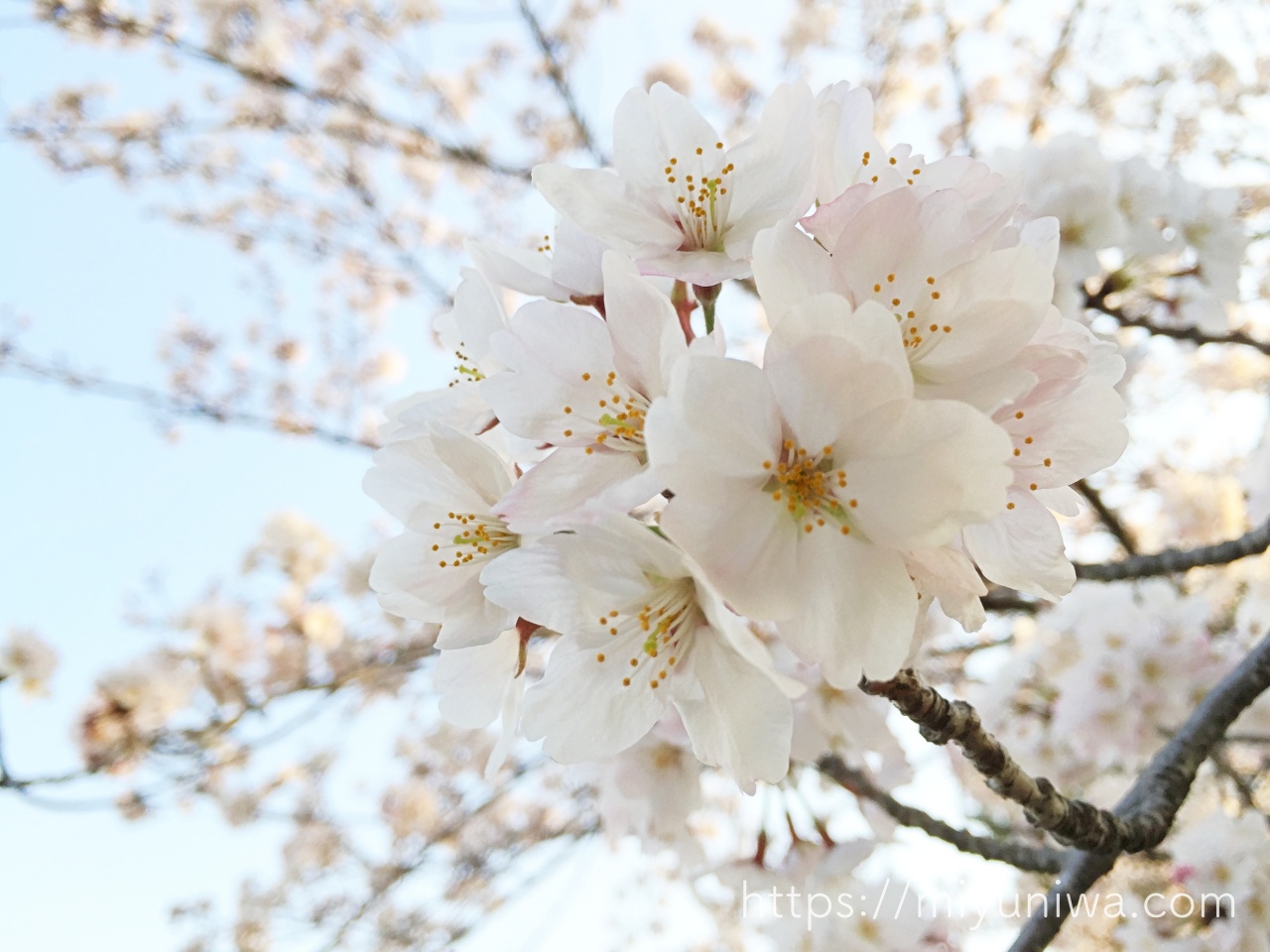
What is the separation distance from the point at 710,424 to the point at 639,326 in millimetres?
140

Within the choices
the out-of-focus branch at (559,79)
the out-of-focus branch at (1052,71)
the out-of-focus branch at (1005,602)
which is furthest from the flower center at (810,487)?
the out-of-focus branch at (1052,71)

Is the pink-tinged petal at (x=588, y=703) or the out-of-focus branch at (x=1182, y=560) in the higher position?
the pink-tinged petal at (x=588, y=703)

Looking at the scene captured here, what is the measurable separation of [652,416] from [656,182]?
0.35 metres

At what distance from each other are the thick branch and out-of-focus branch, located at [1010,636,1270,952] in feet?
0.09

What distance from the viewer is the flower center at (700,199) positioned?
31.1 inches

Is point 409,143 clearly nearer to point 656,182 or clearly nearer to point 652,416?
point 656,182

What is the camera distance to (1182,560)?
4.56 ft

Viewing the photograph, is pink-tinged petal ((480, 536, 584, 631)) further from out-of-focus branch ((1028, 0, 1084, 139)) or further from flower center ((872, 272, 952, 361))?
out-of-focus branch ((1028, 0, 1084, 139))

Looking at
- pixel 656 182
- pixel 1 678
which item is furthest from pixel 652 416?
pixel 1 678

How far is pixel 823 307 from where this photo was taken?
0.57m

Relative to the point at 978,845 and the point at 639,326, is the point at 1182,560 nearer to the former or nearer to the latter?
the point at 978,845

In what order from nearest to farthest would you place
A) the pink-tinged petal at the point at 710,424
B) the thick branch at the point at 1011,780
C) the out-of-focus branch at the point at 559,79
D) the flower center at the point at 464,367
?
1. the pink-tinged petal at the point at 710,424
2. the thick branch at the point at 1011,780
3. the flower center at the point at 464,367
4. the out-of-focus branch at the point at 559,79

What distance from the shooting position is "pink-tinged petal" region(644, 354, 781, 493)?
0.56 meters

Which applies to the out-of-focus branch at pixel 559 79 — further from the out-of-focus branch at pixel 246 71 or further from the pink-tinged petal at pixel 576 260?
the pink-tinged petal at pixel 576 260
